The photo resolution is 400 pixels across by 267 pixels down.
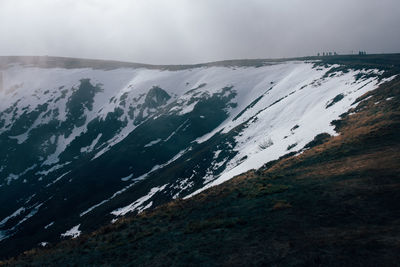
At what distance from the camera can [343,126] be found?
3425 cm

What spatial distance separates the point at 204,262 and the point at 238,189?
12.1 m

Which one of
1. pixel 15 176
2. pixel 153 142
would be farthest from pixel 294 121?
pixel 15 176

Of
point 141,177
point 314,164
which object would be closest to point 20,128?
point 141,177

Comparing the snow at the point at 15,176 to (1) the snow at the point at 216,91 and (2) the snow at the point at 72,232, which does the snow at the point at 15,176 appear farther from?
(2) the snow at the point at 72,232

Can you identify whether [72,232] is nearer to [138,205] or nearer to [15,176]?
[138,205]

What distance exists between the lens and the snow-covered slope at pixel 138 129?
50.5m

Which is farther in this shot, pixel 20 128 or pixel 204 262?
pixel 20 128

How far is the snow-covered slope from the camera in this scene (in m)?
50.5

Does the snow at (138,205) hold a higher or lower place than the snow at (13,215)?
higher

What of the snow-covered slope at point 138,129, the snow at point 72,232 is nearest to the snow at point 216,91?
the snow-covered slope at point 138,129

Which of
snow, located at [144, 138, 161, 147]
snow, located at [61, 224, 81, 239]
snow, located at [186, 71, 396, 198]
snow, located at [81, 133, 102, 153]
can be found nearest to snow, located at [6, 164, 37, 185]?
snow, located at [81, 133, 102, 153]

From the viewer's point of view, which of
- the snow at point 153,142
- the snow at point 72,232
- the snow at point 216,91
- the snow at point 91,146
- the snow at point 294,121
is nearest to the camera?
the snow at point 294,121

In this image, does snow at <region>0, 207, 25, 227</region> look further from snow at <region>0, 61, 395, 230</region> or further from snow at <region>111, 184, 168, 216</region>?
snow at <region>111, 184, 168, 216</region>

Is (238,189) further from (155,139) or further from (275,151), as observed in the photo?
(155,139)
